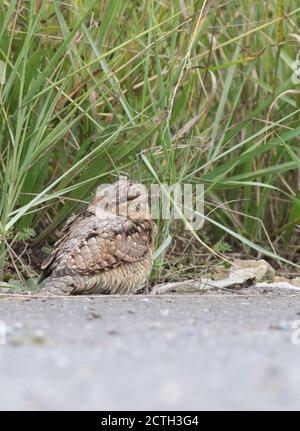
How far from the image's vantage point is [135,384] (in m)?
2.60

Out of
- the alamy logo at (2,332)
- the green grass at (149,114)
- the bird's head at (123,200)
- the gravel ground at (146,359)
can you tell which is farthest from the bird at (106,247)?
the alamy logo at (2,332)

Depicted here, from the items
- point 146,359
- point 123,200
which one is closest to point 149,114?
point 123,200

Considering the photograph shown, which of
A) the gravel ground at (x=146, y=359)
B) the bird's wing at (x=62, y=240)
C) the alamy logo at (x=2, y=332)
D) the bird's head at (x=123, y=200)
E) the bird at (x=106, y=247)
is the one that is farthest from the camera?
the bird's head at (x=123, y=200)

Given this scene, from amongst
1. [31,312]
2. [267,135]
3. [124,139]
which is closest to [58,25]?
[124,139]

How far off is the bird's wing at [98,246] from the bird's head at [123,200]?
6cm

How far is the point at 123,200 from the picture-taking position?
5.28 m

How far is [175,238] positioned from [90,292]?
→ 1017 millimetres

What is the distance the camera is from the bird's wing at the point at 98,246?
16.1 feet

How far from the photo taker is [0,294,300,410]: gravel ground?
8.17 feet

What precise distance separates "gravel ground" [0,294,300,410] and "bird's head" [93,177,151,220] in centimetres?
115

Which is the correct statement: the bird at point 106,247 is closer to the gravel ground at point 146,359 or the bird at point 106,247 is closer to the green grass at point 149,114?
the green grass at point 149,114

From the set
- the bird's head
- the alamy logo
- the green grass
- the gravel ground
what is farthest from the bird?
the alamy logo

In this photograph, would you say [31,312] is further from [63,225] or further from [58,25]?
[58,25]

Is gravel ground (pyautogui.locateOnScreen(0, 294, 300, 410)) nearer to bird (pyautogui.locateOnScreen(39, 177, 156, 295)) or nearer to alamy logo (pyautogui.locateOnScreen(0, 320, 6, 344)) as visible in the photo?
alamy logo (pyautogui.locateOnScreen(0, 320, 6, 344))
